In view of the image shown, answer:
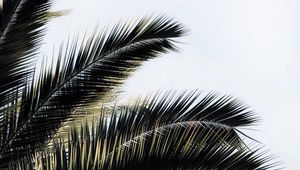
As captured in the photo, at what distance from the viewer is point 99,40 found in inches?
240

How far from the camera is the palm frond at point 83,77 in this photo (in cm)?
566

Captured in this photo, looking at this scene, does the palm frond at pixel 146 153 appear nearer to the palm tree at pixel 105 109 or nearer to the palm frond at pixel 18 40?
the palm tree at pixel 105 109

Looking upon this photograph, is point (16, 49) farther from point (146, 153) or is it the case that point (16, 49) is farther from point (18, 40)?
point (146, 153)

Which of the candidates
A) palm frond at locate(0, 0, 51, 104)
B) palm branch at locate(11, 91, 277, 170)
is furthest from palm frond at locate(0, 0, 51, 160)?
palm branch at locate(11, 91, 277, 170)

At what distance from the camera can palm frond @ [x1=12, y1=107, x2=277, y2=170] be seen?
3.55m

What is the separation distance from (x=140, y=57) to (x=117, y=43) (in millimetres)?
352

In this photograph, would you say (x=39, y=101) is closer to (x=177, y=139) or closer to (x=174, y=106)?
(x=174, y=106)

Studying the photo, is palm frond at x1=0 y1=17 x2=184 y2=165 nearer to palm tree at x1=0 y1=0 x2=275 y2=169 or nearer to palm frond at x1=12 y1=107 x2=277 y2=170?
palm tree at x1=0 y1=0 x2=275 y2=169

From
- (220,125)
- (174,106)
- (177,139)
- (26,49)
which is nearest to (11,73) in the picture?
(26,49)

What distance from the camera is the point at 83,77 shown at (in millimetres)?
6066

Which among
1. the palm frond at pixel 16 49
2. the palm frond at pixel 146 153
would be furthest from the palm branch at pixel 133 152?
the palm frond at pixel 16 49

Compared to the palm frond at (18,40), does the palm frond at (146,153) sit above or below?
below

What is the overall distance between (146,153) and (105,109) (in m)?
1.92

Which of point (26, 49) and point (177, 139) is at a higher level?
point (26, 49)
